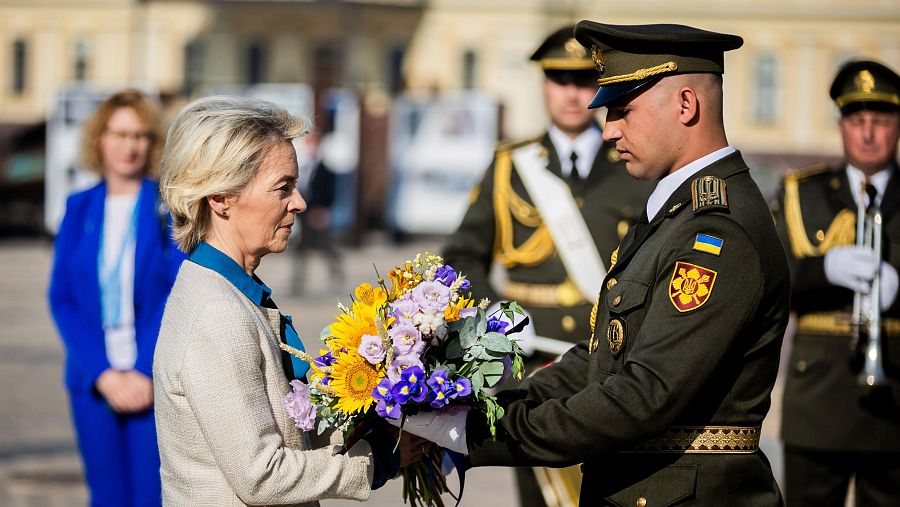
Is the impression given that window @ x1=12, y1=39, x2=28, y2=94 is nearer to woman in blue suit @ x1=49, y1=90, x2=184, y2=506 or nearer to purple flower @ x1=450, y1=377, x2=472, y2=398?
woman in blue suit @ x1=49, y1=90, x2=184, y2=506

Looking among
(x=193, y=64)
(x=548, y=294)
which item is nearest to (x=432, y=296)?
(x=548, y=294)

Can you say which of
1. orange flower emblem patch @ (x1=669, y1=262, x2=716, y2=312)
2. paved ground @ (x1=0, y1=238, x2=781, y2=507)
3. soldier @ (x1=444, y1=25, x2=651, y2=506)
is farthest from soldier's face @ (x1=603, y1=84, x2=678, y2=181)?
paved ground @ (x1=0, y1=238, x2=781, y2=507)

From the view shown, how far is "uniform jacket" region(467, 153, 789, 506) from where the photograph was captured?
317 cm

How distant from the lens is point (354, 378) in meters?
3.14

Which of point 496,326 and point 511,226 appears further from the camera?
point 511,226

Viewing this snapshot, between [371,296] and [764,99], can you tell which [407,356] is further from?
[764,99]

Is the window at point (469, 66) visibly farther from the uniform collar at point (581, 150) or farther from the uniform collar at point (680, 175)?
the uniform collar at point (680, 175)

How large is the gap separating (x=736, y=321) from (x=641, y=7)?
48.5 metres

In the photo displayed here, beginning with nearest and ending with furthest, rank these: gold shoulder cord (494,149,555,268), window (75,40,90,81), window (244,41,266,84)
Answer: gold shoulder cord (494,149,555,268) → window (75,40,90,81) → window (244,41,266,84)

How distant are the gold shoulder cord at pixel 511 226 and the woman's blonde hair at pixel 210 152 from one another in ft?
7.54

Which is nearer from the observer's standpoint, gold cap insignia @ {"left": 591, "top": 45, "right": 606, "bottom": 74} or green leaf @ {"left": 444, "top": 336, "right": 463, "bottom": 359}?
green leaf @ {"left": 444, "top": 336, "right": 463, "bottom": 359}

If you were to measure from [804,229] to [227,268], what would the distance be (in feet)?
9.88

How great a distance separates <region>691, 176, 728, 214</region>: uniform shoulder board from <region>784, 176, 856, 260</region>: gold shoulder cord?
7.40ft

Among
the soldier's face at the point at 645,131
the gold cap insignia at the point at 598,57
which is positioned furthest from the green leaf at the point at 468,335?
the gold cap insignia at the point at 598,57
